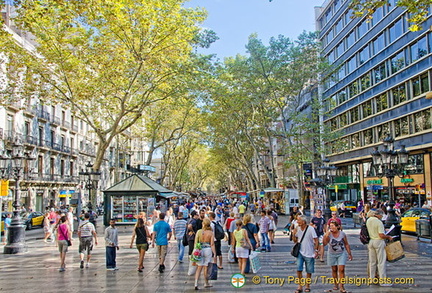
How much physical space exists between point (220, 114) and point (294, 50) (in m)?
9.48

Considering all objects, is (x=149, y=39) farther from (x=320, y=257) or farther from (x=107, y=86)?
(x=320, y=257)

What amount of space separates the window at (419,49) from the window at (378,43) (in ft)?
15.6

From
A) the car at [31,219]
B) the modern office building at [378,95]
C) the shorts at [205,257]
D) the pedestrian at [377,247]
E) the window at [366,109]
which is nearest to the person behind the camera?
the pedestrian at [377,247]

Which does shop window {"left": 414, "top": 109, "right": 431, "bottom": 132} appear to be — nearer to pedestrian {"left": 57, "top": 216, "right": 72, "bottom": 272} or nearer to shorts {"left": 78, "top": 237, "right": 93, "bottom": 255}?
shorts {"left": 78, "top": 237, "right": 93, "bottom": 255}

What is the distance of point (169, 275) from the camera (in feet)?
33.7

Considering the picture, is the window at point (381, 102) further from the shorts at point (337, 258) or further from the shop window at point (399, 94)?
the shorts at point (337, 258)

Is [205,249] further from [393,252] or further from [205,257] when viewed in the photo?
[393,252]

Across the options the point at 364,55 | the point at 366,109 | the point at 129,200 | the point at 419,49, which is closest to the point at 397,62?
the point at 419,49

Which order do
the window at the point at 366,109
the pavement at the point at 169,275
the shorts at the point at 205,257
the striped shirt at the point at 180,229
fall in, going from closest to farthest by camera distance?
1. the shorts at the point at 205,257
2. the pavement at the point at 169,275
3. the striped shirt at the point at 180,229
4. the window at the point at 366,109

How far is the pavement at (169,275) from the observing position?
8.71 meters

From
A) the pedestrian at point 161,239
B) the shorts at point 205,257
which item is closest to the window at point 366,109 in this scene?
the pedestrian at point 161,239

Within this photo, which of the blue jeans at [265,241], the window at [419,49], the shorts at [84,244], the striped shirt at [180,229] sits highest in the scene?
the window at [419,49]

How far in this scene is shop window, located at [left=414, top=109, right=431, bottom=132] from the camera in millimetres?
A: 29062

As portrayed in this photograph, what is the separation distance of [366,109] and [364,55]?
5.06 metres
